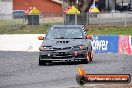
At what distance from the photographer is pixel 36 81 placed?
18.0 meters

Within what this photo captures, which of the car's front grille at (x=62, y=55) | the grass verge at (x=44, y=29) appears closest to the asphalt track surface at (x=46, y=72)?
the car's front grille at (x=62, y=55)

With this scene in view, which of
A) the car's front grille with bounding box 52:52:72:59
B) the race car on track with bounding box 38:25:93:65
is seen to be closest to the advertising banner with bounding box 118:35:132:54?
the race car on track with bounding box 38:25:93:65

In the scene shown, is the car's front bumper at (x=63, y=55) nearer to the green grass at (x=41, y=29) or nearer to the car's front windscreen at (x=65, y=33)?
the car's front windscreen at (x=65, y=33)

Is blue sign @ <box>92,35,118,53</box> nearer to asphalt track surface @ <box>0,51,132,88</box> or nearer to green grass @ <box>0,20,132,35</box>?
asphalt track surface @ <box>0,51,132,88</box>

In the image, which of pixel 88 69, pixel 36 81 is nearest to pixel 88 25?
pixel 88 69

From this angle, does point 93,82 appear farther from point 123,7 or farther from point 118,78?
point 123,7

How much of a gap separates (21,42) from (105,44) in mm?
5305

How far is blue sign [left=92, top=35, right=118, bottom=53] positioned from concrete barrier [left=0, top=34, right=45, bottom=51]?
3.63 metres

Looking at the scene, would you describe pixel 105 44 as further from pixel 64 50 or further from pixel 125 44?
pixel 64 50

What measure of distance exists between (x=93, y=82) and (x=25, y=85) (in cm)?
289

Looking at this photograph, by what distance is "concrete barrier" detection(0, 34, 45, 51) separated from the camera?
36.0m

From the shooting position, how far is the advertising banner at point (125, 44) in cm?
3368

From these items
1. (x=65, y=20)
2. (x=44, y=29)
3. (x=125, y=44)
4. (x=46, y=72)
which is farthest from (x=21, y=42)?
(x=46, y=72)

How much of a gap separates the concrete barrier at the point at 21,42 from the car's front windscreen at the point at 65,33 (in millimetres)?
10794
